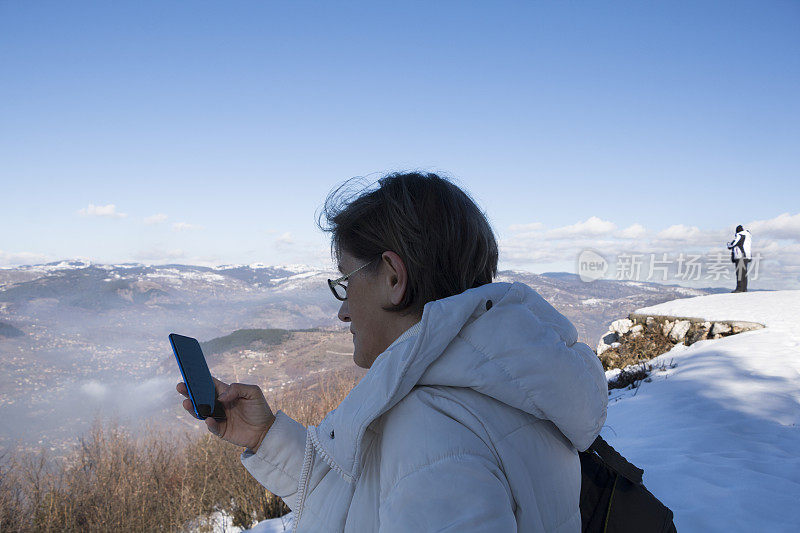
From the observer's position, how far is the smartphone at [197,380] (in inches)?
57.7

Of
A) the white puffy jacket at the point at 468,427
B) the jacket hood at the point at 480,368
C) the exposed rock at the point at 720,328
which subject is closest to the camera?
the white puffy jacket at the point at 468,427

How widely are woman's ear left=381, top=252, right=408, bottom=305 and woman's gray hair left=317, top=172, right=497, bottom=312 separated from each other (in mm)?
13

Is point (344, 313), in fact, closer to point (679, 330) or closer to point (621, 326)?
point (679, 330)

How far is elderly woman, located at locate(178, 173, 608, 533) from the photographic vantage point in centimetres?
75

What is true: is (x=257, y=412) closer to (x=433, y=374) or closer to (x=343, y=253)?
(x=343, y=253)

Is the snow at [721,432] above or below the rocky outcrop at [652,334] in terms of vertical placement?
above

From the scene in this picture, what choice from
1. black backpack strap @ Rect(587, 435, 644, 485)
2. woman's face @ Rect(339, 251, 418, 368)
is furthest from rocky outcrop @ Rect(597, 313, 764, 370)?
woman's face @ Rect(339, 251, 418, 368)

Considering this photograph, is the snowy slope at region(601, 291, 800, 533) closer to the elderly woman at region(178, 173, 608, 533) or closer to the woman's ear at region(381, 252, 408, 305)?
the elderly woman at region(178, 173, 608, 533)

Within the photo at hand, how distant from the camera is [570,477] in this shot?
1.01 metres

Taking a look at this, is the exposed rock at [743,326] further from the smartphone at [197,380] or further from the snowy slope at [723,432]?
the smartphone at [197,380]

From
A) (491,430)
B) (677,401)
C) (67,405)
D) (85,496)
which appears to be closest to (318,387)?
(85,496)

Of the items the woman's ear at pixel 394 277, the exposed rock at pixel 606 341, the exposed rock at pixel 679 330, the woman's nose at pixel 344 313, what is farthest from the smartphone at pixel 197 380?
the exposed rock at pixel 606 341

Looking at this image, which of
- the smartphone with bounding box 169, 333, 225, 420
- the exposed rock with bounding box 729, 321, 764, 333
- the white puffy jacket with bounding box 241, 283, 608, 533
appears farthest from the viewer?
the exposed rock with bounding box 729, 321, 764, 333

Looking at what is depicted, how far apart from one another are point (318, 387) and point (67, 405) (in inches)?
1719
